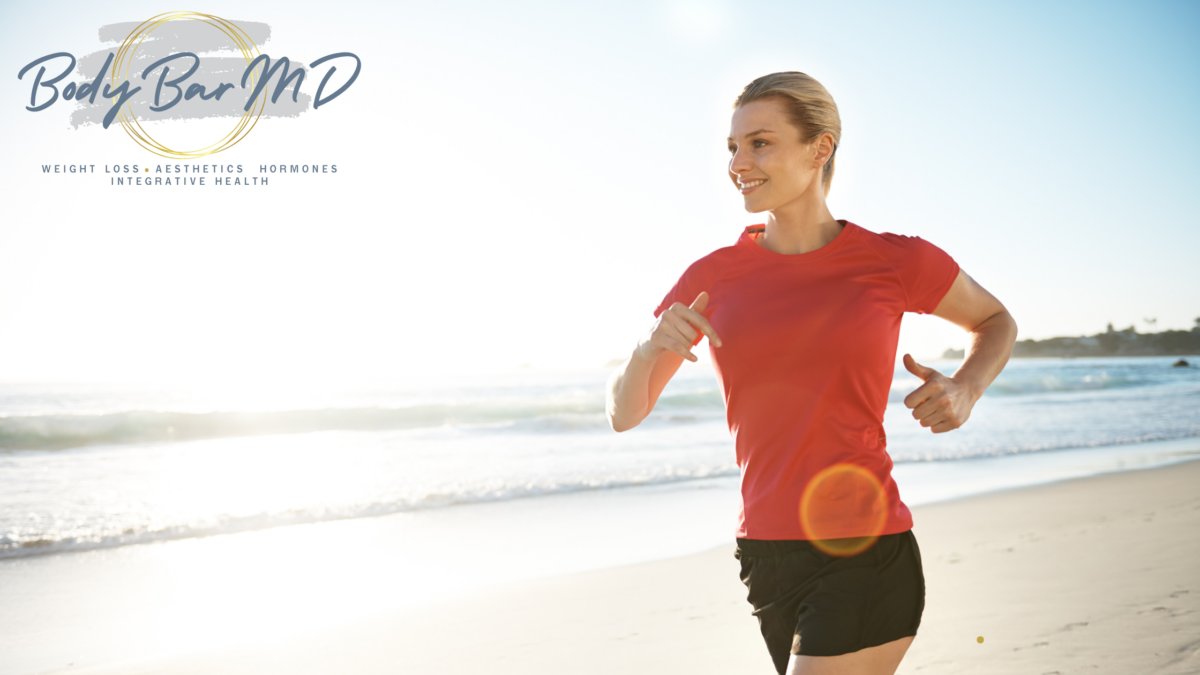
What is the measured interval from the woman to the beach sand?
8.33 ft

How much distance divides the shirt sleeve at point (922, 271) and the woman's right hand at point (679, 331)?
0.51m

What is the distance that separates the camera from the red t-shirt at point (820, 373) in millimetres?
1679

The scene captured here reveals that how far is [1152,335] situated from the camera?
79125mm

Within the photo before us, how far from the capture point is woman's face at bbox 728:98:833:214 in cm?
179

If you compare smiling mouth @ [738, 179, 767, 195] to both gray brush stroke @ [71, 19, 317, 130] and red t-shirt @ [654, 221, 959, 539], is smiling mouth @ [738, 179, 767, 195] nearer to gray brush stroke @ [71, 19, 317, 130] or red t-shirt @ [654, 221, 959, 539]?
red t-shirt @ [654, 221, 959, 539]

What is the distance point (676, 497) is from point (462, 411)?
14764 millimetres

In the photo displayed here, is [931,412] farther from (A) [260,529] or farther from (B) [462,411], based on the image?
(B) [462,411]

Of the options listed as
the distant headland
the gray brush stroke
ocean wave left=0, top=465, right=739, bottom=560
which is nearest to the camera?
ocean wave left=0, top=465, right=739, bottom=560

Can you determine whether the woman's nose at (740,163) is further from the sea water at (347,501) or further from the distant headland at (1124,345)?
the distant headland at (1124,345)

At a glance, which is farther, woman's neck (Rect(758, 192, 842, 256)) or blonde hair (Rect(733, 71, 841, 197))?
woman's neck (Rect(758, 192, 842, 256))

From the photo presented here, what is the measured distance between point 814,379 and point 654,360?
34 cm

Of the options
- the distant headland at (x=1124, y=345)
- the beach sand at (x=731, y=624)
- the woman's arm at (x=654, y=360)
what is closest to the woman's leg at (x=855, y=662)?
the woman's arm at (x=654, y=360)

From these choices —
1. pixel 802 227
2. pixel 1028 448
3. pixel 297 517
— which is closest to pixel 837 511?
pixel 802 227

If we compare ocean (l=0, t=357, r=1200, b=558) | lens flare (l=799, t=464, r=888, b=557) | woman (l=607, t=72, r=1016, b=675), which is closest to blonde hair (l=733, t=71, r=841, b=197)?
woman (l=607, t=72, r=1016, b=675)
